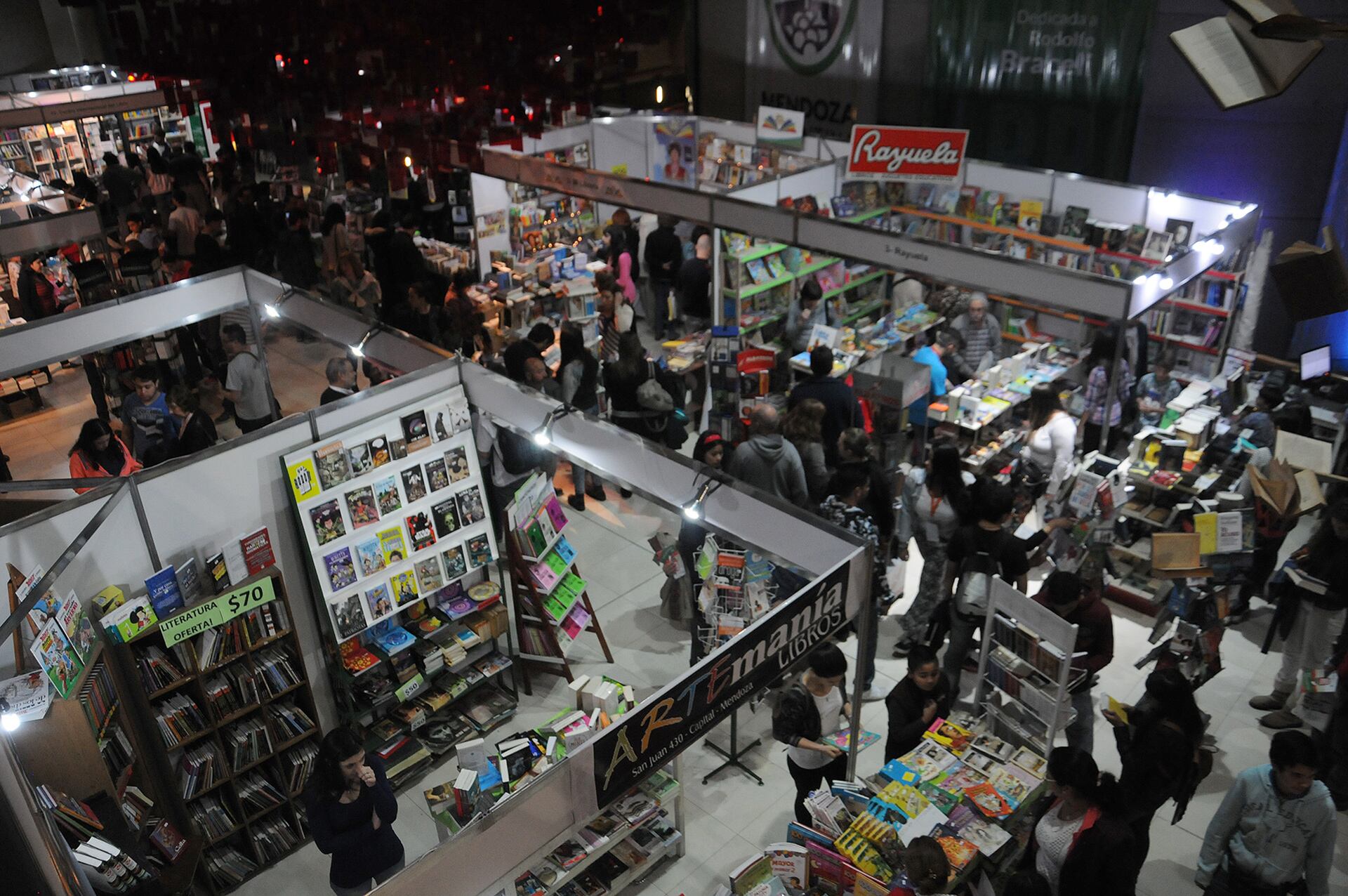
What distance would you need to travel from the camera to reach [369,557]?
555 centimetres

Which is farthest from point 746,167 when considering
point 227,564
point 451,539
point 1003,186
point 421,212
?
point 227,564

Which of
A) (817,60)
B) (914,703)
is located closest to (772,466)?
(914,703)

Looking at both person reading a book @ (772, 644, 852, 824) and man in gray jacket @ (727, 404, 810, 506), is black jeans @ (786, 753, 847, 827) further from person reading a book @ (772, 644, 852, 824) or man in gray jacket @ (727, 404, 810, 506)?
man in gray jacket @ (727, 404, 810, 506)

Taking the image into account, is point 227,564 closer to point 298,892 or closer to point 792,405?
point 298,892

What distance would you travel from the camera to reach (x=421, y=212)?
1212 cm

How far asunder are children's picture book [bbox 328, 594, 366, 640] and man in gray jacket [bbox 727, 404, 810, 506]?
2.34 m

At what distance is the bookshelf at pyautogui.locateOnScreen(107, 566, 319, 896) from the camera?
4789 mm

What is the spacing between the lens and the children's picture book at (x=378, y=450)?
216 inches

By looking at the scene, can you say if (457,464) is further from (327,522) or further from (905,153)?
(905,153)

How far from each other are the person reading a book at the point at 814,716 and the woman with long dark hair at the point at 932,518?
1066 millimetres

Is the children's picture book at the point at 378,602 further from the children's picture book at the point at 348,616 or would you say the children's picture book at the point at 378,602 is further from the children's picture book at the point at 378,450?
the children's picture book at the point at 378,450

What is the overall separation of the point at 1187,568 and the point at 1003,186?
5.60 m

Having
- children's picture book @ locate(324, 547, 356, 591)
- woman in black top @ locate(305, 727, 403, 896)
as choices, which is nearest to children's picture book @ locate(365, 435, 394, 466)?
children's picture book @ locate(324, 547, 356, 591)

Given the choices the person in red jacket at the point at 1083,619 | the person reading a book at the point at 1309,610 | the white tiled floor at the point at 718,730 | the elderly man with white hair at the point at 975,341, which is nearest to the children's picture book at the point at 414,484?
the white tiled floor at the point at 718,730
